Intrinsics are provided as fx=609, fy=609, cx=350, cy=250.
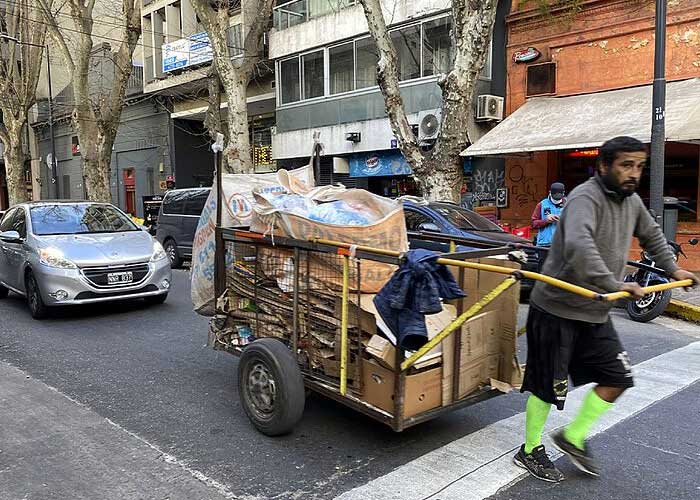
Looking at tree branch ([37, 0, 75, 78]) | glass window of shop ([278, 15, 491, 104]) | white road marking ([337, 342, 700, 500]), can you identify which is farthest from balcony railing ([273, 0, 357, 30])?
white road marking ([337, 342, 700, 500])

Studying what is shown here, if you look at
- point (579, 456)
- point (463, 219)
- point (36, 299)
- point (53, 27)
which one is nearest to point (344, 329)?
point (579, 456)

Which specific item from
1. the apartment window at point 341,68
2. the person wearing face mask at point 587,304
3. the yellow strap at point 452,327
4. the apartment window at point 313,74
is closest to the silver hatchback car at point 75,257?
the yellow strap at point 452,327

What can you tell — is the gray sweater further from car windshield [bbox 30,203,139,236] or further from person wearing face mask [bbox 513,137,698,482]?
car windshield [bbox 30,203,139,236]

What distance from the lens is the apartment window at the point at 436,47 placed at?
16230mm

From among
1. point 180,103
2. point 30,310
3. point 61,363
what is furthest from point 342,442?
point 180,103

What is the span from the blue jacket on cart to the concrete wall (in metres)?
14.1

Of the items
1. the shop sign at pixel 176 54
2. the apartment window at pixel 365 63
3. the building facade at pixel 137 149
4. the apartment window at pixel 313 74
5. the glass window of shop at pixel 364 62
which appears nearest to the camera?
the glass window of shop at pixel 364 62

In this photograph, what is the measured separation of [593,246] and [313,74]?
1813 cm

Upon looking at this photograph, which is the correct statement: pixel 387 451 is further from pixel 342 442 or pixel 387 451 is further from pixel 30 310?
pixel 30 310

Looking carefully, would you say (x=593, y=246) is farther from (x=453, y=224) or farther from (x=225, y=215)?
(x=453, y=224)

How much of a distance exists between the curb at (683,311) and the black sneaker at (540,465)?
566 cm

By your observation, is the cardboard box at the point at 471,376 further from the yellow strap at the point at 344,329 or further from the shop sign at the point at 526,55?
the shop sign at the point at 526,55

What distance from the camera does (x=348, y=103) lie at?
61.0 ft

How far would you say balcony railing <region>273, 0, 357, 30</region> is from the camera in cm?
1873
